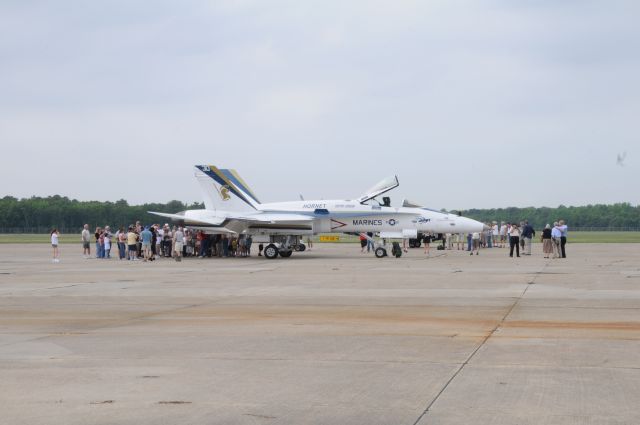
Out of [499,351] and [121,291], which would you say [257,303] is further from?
[499,351]

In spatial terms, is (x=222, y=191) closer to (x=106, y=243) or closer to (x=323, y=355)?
(x=106, y=243)

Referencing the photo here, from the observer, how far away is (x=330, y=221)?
3391cm

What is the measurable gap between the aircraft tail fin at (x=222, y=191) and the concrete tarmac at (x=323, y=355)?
1868 centimetres

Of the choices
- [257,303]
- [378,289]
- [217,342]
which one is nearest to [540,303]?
[378,289]

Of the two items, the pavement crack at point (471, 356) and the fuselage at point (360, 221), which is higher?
the fuselage at point (360, 221)

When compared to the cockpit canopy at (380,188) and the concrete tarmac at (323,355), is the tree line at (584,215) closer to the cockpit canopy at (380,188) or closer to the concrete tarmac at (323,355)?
the cockpit canopy at (380,188)

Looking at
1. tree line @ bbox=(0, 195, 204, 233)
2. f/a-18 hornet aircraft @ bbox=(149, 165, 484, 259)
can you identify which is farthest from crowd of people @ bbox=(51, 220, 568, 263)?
tree line @ bbox=(0, 195, 204, 233)

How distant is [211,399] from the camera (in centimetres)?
652

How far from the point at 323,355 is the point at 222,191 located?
28.2 m

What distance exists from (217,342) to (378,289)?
8047 mm

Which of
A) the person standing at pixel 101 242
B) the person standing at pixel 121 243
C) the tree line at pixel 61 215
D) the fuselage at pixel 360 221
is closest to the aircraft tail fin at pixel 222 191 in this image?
the fuselage at pixel 360 221

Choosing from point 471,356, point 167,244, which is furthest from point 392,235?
point 471,356

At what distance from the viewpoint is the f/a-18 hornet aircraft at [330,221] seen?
110 ft

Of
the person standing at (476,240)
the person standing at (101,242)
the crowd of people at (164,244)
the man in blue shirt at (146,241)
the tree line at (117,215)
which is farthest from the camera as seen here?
the tree line at (117,215)
